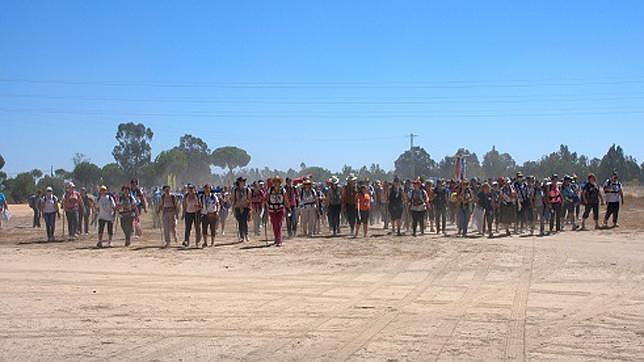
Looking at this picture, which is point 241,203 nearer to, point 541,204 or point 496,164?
point 541,204

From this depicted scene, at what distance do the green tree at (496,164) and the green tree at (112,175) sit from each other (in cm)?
4579

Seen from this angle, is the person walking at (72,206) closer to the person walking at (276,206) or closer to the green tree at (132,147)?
the person walking at (276,206)

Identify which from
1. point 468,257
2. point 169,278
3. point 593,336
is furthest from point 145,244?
point 593,336

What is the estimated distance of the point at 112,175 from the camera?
85750mm

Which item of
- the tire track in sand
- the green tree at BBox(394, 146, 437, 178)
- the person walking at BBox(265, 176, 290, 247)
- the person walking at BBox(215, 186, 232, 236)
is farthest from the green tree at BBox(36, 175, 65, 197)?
the tire track in sand

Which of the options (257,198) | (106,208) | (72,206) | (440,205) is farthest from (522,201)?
(72,206)

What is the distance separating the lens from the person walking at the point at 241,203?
1978 cm

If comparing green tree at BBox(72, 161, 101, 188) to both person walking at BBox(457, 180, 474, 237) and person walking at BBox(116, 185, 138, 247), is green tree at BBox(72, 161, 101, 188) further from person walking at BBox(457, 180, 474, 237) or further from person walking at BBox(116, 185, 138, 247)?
person walking at BBox(457, 180, 474, 237)

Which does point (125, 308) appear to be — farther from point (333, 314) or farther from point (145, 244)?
point (145, 244)

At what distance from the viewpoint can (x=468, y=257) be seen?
50.6 feet

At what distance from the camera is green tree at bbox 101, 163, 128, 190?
84.8 m

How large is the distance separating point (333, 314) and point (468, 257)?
690 centimetres

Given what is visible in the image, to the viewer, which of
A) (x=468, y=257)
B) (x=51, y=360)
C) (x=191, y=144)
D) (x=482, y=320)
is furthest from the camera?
(x=191, y=144)

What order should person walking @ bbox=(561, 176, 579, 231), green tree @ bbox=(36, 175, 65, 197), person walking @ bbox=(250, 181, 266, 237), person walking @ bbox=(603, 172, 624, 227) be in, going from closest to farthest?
1. person walking @ bbox=(250, 181, 266, 237)
2. person walking @ bbox=(603, 172, 624, 227)
3. person walking @ bbox=(561, 176, 579, 231)
4. green tree @ bbox=(36, 175, 65, 197)
